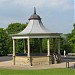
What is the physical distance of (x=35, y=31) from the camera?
3541 cm

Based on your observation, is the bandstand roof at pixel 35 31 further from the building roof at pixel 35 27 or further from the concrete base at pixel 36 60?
the concrete base at pixel 36 60

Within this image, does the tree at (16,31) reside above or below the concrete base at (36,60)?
above

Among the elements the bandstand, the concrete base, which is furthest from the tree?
the concrete base

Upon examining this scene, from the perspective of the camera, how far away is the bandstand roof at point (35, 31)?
114ft

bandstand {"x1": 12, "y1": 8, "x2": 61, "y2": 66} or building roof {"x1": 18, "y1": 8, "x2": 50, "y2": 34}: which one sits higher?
building roof {"x1": 18, "y1": 8, "x2": 50, "y2": 34}

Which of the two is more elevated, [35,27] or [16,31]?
[16,31]

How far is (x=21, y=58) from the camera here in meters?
35.2

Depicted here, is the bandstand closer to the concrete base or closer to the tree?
the concrete base

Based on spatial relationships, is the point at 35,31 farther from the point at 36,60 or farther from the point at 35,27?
the point at 36,60

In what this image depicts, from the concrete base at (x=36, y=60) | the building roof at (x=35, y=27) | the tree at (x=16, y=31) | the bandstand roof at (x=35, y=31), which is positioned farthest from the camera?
the tree at (x=16, y=31)

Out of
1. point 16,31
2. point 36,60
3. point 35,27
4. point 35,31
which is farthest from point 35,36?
point 16,31

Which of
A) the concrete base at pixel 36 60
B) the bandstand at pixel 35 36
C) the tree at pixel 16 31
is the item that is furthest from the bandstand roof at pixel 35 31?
the tree at pixel 16 31

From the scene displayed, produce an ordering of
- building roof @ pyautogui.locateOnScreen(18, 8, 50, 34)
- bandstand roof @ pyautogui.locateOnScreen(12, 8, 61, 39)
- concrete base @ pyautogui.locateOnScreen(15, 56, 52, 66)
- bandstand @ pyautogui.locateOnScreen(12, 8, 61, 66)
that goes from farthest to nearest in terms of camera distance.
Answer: building roof @ pyautogui.locateOnScreen(18, 8, 50, 34), bandstand roof @ pyautogui.locateOnScreen(12, 8, 61, 39), bandstand @ pyautogui.locateOnScreen(12, 8, 61, 66), concrete base @ pyautogui.locateOnScreen(15, 56, 52, 66)

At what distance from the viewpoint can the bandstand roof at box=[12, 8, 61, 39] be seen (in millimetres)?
34612
